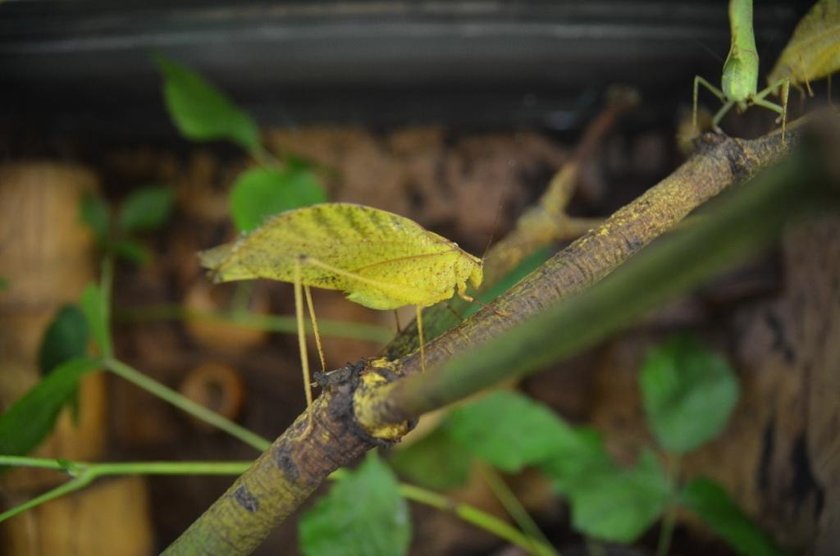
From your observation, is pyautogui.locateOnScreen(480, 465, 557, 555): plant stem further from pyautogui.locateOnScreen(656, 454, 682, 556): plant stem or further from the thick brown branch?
the thick brown branch

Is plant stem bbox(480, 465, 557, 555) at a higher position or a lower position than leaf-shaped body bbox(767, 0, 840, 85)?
lower

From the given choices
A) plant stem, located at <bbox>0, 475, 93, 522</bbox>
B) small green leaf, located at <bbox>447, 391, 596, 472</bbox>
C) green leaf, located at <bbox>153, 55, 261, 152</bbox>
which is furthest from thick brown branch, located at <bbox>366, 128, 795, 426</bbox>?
green leaf, located at <bbox>153, 55, 261, 152</bbox>

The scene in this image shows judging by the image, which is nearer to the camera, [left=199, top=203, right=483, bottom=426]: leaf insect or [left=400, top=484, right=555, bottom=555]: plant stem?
[left=199, top=203, right=483, bottom=426]: leaf insect

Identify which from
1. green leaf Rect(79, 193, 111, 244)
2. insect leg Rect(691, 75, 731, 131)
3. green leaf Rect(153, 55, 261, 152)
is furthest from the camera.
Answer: green leaf Rect(79, 193, 111, 244)

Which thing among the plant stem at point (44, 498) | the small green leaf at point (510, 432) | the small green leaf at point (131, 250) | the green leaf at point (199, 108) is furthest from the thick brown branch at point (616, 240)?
the small green leaf at point (131, 250)

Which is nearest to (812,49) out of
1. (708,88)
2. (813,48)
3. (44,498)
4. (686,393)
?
(813,48)

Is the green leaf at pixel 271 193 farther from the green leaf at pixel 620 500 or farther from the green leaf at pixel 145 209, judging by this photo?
the green leaf at pixel 620 500

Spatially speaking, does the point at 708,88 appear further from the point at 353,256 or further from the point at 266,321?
the point at 266,321
